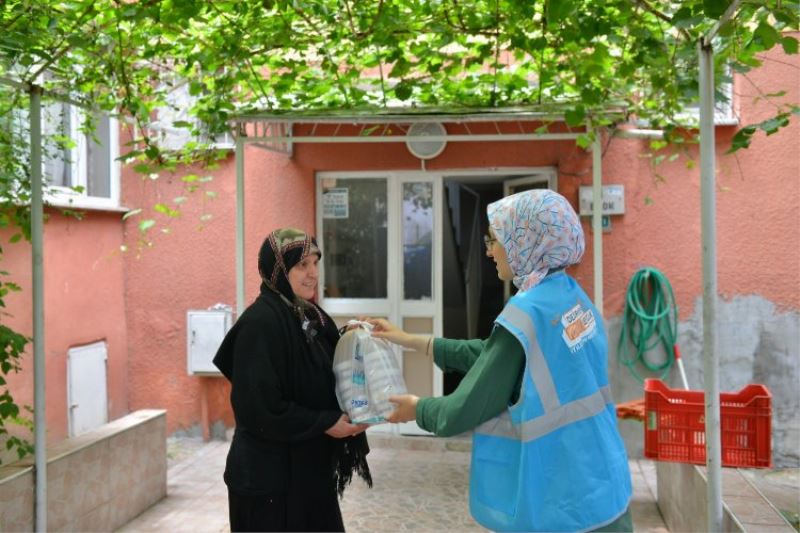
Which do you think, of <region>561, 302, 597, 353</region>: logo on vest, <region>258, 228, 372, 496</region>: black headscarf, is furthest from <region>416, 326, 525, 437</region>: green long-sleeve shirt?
<region>258, 228, 372, 496</region>: black headscarf

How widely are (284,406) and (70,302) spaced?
4346 mm

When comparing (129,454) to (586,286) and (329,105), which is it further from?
(586,286)

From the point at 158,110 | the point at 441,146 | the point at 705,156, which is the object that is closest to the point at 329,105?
the point at 441,146

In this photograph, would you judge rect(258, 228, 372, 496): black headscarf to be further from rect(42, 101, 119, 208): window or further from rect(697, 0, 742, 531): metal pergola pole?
rect(42, 101, 119, 208): window

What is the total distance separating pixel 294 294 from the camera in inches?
114

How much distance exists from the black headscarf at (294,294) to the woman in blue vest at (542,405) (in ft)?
2.50

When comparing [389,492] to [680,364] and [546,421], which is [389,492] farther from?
[546,421]

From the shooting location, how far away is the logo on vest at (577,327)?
2230 mm

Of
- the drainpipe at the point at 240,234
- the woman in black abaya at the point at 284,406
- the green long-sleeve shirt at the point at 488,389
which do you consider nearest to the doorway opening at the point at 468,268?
the drainpipe at the point at 240,234

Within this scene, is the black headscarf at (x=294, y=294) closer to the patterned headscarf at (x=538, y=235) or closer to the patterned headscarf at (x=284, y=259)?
the patterned headscarf at (x=284, y=259)

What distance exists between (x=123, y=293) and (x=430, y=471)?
3.39m

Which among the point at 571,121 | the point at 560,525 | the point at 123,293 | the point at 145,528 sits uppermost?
the point at 571,121

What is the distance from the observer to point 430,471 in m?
5.87

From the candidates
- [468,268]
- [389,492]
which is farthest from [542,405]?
[468,268]
